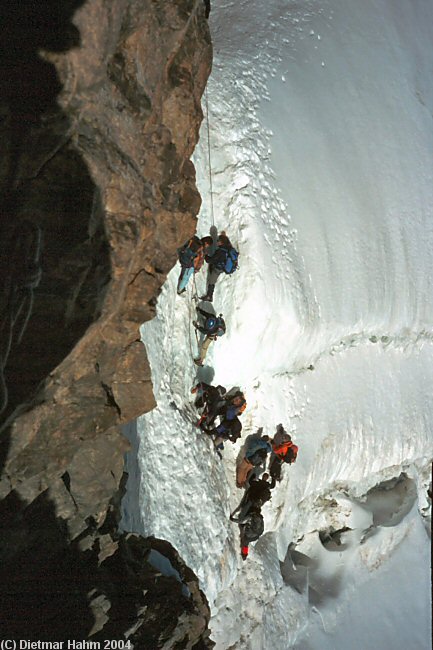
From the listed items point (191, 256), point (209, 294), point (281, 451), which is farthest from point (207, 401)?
point (191, 256)

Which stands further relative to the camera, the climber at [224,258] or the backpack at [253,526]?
the backpack at [253,526]

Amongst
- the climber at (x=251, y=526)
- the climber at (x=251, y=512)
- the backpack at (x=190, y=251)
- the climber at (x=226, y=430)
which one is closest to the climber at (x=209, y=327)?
the backpack at (x=190, y=251)

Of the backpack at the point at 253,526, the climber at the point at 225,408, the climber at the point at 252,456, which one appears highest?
the climber at the point at 225,408

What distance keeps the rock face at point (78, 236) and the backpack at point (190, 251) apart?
134 cm

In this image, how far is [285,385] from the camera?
23.1 feet

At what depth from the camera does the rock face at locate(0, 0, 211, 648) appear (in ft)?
10.5

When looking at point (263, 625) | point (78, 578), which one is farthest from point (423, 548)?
point (78, 578)

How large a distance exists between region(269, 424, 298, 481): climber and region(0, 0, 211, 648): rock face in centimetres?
303

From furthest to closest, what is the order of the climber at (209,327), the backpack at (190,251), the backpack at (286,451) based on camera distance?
the backpack at (286,451) < the climber at (209,327) < the backpack at (190,251)

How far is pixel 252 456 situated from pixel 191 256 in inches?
94.6

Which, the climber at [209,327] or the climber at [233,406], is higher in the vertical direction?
the climber at [209,327]

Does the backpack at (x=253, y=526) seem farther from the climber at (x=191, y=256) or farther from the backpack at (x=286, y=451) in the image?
the climber at (x=191, y=256)

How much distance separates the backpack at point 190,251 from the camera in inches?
218

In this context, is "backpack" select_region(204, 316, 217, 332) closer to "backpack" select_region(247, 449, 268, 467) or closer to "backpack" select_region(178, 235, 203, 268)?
"backpack" select_region(178, 235, 203, 268)
